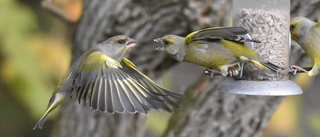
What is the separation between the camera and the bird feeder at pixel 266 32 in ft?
10.8

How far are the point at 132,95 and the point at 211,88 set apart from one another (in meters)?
1.20

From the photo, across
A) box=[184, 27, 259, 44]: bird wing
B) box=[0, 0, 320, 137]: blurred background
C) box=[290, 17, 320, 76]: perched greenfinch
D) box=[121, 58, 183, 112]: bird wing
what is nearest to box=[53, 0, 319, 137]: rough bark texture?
box=[0, 0, 320, 137]: blurred background

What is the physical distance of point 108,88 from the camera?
306 cm

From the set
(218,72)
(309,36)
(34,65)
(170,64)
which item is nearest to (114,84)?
(218,72)

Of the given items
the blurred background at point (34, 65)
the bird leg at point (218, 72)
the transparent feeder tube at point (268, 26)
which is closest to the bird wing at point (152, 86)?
the bird leg at point (218, 72)

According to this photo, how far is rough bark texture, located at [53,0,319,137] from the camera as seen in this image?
3996 millimetres

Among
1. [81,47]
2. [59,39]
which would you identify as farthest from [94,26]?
[59,39]

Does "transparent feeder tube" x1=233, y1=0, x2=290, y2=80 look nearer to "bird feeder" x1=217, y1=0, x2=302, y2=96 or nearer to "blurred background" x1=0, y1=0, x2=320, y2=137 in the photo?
"bird feeder" x1=217, y1=0, x2=302, y2=96

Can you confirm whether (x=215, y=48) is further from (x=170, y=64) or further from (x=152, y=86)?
(x=170, y=64)

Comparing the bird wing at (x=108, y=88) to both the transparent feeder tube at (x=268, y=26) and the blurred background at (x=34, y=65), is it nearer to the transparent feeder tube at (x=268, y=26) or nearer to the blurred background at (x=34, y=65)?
the transparent feeder tube at (x=268, y=26)

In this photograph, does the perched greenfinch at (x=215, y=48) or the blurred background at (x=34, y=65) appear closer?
the perched greenfinch at (x=215, y=48)

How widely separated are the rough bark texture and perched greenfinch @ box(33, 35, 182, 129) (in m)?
0.82

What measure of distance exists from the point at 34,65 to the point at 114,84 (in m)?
2.30

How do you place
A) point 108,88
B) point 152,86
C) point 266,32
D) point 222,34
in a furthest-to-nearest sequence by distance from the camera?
point 266,32
point 152,86
point 108,88
point 222,34
